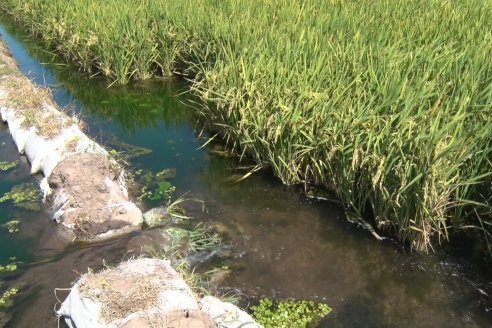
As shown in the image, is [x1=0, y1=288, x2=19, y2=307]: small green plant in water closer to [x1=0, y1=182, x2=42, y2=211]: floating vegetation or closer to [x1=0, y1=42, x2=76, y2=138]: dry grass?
[x1=0, y1=182, x2=42, y2=211]: floating vegetation

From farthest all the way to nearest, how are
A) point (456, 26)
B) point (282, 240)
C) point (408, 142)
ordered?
point (456, 26), point (282, 240), point (408, 142)

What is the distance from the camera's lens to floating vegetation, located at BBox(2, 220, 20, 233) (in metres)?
4.01

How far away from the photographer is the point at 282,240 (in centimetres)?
388

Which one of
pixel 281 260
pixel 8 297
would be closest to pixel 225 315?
pixel 281 260

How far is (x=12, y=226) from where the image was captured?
13.3ft

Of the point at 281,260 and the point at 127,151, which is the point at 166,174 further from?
the point at 281,260

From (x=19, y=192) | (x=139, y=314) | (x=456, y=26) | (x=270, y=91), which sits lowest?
(x=19, y=192)

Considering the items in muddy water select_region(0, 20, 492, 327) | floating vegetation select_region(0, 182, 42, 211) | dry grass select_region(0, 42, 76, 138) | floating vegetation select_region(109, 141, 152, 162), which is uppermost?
dry grass select_region(0, 42, 76, 138)

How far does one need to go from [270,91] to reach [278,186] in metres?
0.87

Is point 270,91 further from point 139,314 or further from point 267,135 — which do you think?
point 139,314

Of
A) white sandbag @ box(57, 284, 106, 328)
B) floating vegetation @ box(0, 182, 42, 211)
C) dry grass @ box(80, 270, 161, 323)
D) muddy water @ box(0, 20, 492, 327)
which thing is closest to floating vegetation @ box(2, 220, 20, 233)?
muddy water @ box(0, 20, 492, 327)

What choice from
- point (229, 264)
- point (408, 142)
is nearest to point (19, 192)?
point (229, 264)

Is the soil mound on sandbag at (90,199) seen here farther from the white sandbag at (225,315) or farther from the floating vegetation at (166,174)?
the white sandbag at (225,315)

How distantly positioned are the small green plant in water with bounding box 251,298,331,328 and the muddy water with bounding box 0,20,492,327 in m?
0.07
